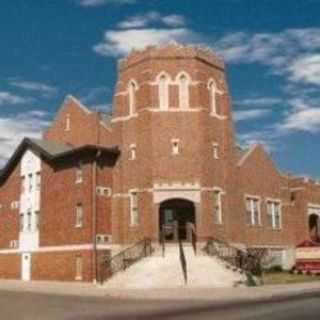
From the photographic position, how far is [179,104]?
40719 millimetres

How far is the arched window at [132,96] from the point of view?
41781 mm

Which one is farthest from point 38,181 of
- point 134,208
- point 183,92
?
point 183,92

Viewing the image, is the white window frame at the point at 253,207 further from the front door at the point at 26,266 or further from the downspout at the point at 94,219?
the front door at the point at 26,266

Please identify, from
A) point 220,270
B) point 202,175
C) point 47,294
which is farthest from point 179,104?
point 47,294

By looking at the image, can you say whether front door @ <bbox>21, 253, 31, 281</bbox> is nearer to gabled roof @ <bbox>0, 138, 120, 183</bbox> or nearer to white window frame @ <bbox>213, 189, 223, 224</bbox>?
gabled roof @ <bbox>0, 138, 120, 183</bbox>

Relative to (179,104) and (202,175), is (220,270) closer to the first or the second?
(202,175)

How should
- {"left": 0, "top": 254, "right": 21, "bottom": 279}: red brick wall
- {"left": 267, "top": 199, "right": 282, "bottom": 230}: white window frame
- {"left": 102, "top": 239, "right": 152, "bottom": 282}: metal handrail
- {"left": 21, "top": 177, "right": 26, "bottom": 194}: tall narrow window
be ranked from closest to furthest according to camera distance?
{"left": 102, "top": 239, "right": 152, "bottom": 282}: metal handrail → {"left": 0, "top": 254, "right": 21, "bottom": 279}: red brick wall → {"left": 21, "top": 177, "right": 26, "bottom": 194}: tall narrow window → {"left": 267, "top": 199, "right": 282, "bottom": 230}: white window frame

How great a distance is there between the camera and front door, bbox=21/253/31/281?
4464cm

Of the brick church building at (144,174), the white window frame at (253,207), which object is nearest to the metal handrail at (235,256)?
the brick church building at (144,174)

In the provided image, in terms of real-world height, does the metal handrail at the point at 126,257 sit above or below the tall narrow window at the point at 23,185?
below

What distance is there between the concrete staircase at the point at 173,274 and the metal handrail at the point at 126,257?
0.87m

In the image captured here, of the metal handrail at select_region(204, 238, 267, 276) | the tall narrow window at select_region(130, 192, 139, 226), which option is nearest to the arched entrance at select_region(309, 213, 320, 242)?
the metal handrail at select_region(204, 238, 267, 276)

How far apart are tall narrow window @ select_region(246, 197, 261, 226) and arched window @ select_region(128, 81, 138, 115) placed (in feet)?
35.7

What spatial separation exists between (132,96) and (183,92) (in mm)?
3660
